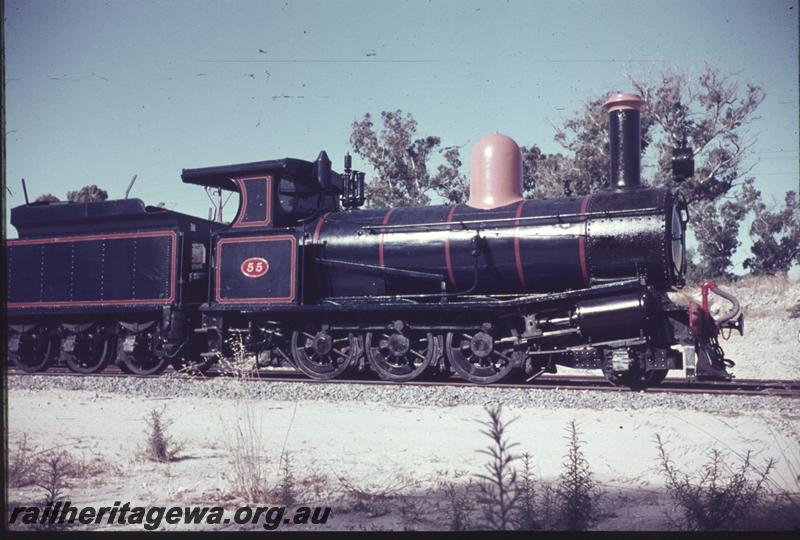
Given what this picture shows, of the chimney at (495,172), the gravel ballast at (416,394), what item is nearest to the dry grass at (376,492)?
the gravel ballast at (416,394)

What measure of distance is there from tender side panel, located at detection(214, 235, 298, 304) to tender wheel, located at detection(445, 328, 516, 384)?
276cm

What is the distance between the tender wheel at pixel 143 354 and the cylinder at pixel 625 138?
823 centimetres

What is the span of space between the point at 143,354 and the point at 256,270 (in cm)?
313

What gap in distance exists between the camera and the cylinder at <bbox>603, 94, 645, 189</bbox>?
9258 mm

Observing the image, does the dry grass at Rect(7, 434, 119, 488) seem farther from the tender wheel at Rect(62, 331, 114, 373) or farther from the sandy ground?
the tender wheel at Rect(62, 331, 114, 373)

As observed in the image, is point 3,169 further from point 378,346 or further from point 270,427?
point 378,346

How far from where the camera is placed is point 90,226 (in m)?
12.3

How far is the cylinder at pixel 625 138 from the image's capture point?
364 inches

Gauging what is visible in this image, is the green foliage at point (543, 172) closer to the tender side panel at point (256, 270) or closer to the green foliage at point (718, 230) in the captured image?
the green foliage at point (718, 230)

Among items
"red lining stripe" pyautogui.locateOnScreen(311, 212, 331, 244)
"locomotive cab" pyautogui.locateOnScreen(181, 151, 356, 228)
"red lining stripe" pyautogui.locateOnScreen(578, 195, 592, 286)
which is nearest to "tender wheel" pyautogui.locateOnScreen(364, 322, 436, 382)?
"red lining stripe" pyautogui.locateOnScreen(311, 212, 331, 244)

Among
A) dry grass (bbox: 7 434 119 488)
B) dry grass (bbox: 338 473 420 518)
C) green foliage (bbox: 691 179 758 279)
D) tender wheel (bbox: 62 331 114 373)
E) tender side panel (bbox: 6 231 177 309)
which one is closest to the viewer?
dry grass (bbox: 338 473 420 518)

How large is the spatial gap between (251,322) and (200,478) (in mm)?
6304

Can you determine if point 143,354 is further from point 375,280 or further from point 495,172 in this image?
point 495,172

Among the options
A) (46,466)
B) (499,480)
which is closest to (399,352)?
(46,466)
